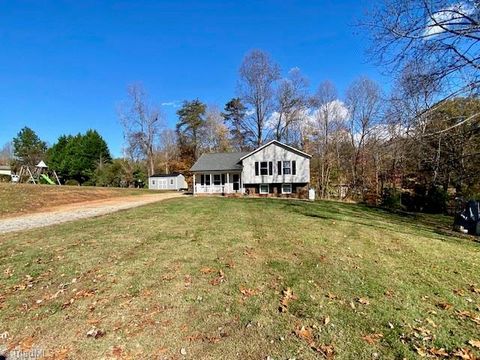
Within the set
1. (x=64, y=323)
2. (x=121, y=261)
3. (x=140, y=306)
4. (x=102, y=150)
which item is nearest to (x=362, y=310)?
(x=140, y=306)

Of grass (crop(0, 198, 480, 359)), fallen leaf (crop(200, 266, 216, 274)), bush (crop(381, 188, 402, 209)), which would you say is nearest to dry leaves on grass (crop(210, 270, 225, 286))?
grass (crop(0, 198, 480, 359))

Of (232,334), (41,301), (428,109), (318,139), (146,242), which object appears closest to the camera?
(232,334)

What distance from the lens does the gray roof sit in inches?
1233

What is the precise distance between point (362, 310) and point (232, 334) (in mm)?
1703

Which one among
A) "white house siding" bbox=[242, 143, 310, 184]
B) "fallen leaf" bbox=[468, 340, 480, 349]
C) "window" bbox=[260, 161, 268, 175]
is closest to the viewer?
"fallen leaf" bbox=[468, 340, 480, 349]

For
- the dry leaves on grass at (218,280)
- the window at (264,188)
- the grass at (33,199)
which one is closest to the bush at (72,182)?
the grass at (33,199)

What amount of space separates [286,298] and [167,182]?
39.8m

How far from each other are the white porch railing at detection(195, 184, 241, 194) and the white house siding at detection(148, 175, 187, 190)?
1054cm

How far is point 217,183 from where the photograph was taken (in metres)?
32.2

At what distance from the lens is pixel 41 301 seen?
165 inches

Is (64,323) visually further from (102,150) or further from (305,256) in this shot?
(102,150)

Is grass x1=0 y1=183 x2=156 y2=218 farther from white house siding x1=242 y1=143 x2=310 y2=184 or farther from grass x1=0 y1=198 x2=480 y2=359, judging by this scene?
white house siding x1=242 y1=143 x2=310 y2=184

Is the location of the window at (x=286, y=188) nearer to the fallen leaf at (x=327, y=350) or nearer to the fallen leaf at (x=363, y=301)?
the fallen leaf at (x=363, y=301)

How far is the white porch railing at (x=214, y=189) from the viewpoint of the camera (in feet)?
103
